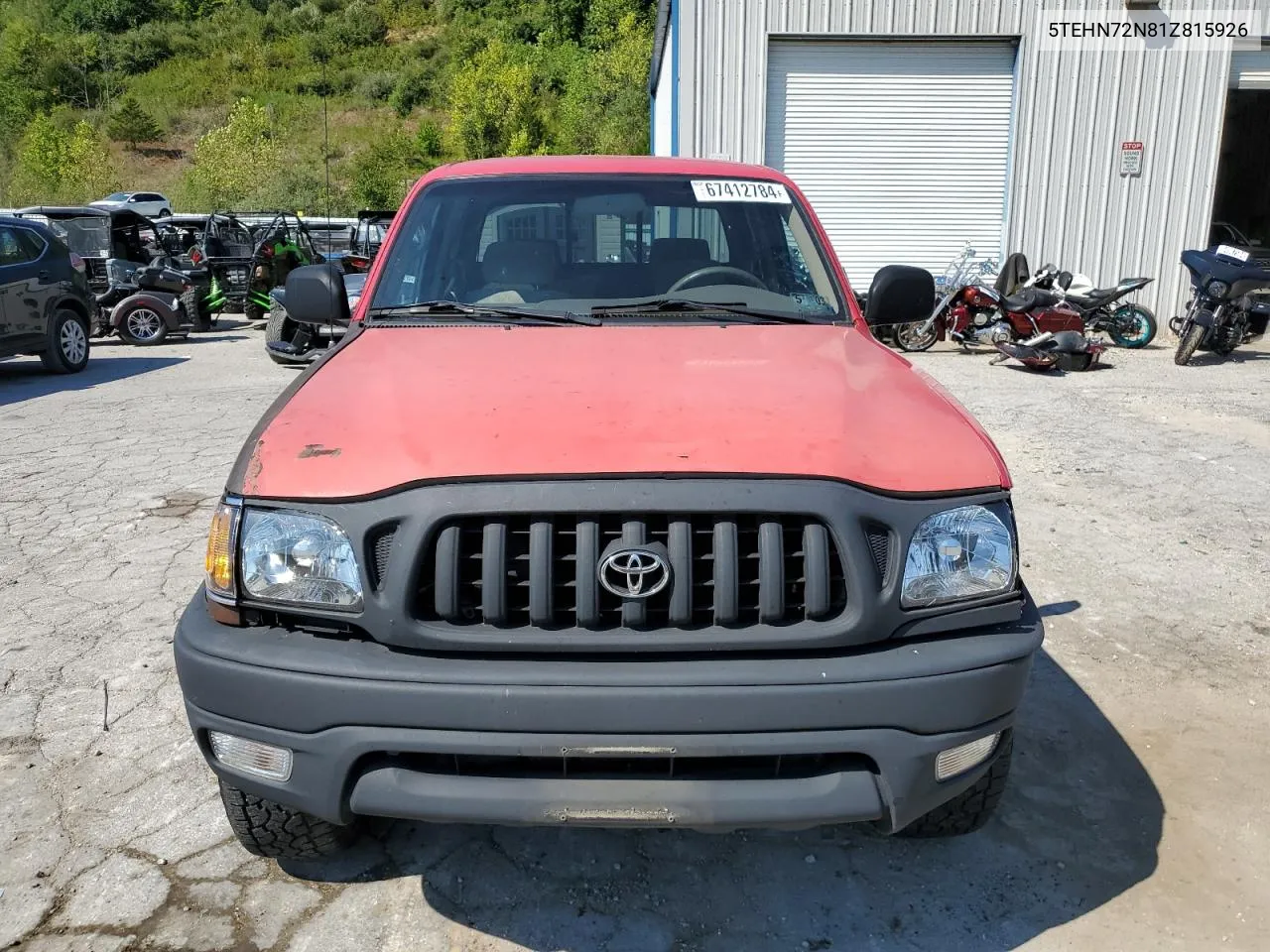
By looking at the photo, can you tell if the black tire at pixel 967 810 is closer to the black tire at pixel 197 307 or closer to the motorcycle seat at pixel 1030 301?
the motorcycle seat at pixel 1030 301

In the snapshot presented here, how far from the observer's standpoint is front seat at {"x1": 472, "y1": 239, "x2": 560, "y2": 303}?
10.8 feet

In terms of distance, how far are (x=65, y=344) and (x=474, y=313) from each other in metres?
9.72

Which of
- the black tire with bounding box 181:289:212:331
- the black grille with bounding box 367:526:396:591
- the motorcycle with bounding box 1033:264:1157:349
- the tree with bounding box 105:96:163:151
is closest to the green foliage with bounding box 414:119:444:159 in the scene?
the tree with bounding box 105:96:163:151

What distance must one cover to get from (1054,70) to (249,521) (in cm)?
1396

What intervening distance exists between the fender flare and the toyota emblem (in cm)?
1352

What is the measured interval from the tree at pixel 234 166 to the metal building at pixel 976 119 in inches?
1124

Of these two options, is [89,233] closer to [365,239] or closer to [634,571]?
[365,239]

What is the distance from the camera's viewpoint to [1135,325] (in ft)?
40.5

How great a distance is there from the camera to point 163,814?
2.76 metres

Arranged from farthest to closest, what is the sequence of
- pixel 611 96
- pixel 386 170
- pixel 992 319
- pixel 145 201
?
pixel 386 170
pixel 611 96
pixel 145 201
pixel 992 319

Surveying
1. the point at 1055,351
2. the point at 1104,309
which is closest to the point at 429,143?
the point at 1104,309

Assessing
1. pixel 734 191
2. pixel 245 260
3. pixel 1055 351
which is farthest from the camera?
pixel 245 260

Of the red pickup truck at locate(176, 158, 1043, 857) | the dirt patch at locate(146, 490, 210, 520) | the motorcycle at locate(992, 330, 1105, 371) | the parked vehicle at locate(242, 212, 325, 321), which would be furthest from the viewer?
the parked vehicle at locate(242, 212, 325, 321)

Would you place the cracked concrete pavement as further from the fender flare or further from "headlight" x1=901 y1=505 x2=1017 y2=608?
the fender flare
